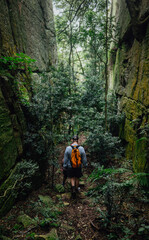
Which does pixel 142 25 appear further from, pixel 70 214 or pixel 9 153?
pixel 70 214

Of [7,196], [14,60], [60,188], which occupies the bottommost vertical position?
[60,188]

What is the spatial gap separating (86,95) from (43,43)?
5141 millimetres

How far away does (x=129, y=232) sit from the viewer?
2695mm

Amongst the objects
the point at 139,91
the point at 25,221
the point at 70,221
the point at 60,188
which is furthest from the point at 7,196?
the point at 139,91

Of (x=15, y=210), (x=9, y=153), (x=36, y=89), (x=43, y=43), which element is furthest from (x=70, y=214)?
(x=43, y=43)

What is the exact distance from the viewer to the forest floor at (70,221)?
286cm

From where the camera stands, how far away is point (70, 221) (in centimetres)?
388

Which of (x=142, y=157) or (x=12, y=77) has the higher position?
(x=12, y=77)

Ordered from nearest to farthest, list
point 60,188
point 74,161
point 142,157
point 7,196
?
point 7,196
point 142,157
point 74,161
point 60,188

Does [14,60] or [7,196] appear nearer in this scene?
[7,196]

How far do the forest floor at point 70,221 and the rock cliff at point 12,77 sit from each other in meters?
0.56

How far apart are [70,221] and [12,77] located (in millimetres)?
4942

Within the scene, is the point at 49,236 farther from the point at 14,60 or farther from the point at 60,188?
the point at 14,60

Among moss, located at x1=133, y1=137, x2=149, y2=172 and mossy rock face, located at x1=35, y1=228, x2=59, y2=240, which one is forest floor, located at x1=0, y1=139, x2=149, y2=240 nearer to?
mossy rock face, located at x1=35, y1=228, x2=59, y2=240
